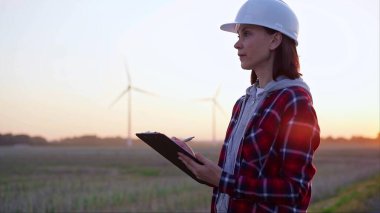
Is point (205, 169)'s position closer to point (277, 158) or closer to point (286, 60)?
point (277, 158)

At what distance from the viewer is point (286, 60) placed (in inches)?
110

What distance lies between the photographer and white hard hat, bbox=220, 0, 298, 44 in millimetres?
2775

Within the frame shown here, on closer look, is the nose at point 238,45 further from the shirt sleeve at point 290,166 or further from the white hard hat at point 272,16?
the shirt sleeve at point 290,166

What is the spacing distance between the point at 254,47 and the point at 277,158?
A: 0.54 meters

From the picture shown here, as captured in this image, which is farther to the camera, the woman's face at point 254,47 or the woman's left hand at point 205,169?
the woman's face at point 254,47

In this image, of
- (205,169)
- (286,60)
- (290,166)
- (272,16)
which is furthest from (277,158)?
(272,16)

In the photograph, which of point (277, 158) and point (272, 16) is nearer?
point (277, 158)

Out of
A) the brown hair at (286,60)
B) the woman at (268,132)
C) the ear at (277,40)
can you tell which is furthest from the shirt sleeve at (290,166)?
the ear at (277,40)

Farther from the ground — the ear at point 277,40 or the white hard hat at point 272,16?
the white hard hat at point 272,16

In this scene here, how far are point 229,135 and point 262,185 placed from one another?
0.48 metres

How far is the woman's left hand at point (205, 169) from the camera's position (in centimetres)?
263

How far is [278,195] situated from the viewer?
252cm

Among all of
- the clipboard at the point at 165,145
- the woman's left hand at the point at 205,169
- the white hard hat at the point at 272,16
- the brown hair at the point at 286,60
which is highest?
the white hard hat at the point at 272,16

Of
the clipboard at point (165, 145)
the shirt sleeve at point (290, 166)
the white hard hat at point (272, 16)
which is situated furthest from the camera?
the white hard hat at point (272, 16)
